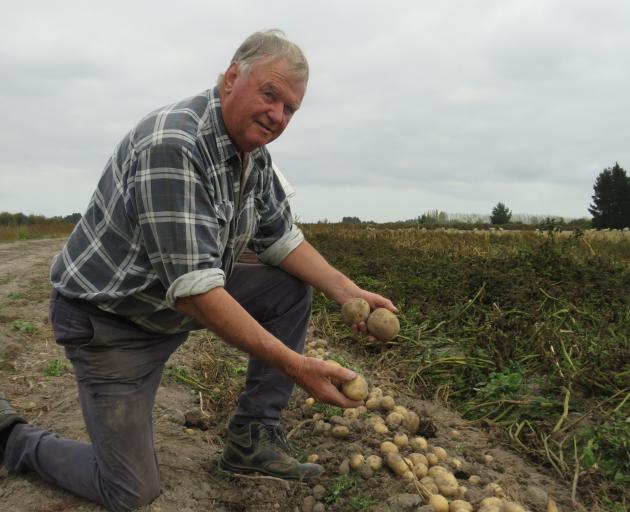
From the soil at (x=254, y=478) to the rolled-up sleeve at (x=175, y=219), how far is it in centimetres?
102

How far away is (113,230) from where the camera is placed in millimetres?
2506

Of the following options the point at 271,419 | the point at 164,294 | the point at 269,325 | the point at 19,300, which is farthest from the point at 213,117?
the point at 19,300

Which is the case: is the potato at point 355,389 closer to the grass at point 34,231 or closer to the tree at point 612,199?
the grass at point 34,231

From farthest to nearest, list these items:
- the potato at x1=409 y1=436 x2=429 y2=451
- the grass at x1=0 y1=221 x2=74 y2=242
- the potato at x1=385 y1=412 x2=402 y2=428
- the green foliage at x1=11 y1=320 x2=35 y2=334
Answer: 1. the grass at x1=0 y1=221 x2=74 y2=242
2. the green foliage at x1=11 y1=320 x2=35 y2=334
3. the potato at x1=385 y1=412 x2=402 y2=428
4. the potato at x1=409 y1=436 x2=429 y2=451

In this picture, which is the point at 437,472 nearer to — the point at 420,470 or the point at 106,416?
the point at 420,470

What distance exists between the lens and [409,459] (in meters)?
2.79

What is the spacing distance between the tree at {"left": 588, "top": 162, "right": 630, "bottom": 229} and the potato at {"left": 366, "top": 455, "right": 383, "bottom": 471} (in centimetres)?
3570

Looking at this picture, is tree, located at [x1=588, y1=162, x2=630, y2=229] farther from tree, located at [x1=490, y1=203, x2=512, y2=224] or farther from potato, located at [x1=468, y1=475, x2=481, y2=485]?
potato, located at [x1=468, y1=475, x2=481, y2=485]

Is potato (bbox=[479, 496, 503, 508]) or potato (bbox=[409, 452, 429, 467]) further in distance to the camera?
potato (bbox=[409, 452, 429, 467])

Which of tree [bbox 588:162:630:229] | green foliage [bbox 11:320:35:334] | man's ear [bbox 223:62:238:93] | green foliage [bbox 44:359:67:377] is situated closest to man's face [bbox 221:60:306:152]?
man's ear [bbox 223:62:238:93]

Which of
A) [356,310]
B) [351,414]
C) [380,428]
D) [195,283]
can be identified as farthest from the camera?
[351,414]

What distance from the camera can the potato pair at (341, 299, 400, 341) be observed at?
2967 millimetres

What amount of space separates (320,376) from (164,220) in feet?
2.67

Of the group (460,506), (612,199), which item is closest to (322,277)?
(460,506)
